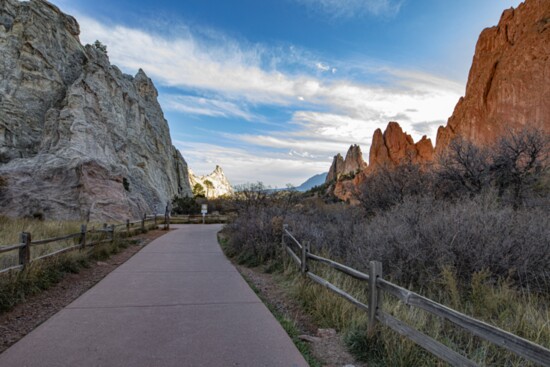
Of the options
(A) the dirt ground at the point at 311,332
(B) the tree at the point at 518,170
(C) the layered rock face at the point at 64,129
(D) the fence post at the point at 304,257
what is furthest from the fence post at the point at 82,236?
(B) the tree at the point at 518,170

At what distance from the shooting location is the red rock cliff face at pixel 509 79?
41750mm

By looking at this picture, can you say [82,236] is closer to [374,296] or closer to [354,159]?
[374,296]

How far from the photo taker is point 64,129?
3102cm

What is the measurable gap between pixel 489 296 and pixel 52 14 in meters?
51.1

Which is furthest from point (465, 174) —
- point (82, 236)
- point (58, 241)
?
point (58, 241)

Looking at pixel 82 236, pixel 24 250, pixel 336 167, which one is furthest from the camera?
pixel 336 167

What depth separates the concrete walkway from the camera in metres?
3.94

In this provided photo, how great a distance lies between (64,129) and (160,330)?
32.5m

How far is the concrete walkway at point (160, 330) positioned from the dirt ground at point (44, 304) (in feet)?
0.78

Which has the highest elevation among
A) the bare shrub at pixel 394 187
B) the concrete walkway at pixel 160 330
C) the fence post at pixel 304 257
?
the bare shrub at pixel 394 187

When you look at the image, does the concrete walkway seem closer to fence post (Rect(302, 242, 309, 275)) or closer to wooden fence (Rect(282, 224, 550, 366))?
wooden fence (Rect(282, 224, 550, 366))

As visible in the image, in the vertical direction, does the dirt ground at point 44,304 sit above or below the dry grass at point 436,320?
below

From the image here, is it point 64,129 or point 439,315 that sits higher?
point 64,129

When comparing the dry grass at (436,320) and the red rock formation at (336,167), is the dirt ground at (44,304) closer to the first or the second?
the dry grass at (436,320)
